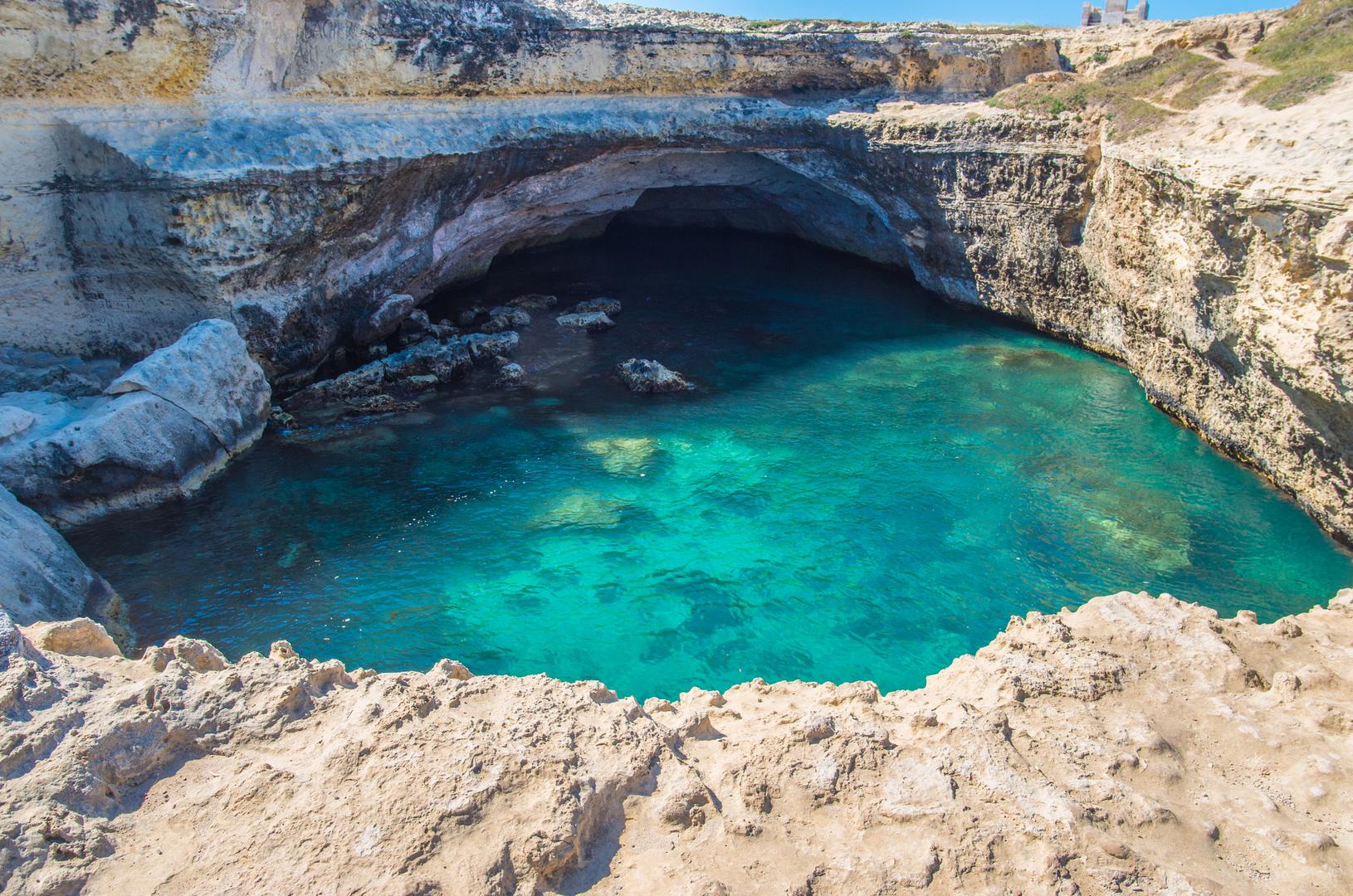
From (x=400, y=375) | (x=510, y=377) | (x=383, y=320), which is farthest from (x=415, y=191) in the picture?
(x=510, y=377)

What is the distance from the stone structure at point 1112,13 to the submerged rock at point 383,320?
2159 centimetres

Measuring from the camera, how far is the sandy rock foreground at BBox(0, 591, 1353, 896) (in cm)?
520

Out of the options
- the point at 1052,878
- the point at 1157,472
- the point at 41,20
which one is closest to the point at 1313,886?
the point at 1052,878

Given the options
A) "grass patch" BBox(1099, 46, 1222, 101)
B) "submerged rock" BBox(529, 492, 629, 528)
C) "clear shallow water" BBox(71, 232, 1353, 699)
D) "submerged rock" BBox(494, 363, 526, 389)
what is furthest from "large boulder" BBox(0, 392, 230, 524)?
"grass patch" BBox(1099, 46, 1222, 101)

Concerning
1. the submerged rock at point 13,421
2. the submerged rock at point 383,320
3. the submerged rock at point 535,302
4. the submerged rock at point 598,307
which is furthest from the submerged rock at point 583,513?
the submerged rock at point 535,302

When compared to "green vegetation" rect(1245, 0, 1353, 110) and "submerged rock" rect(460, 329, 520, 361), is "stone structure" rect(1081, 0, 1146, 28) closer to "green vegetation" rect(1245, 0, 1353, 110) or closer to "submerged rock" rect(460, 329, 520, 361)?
"green vegetation" rect(1245, 0, 1353, 110)

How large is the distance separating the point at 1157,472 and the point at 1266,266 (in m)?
4.25

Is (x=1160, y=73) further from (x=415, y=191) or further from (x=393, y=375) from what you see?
(x=393, y=375)

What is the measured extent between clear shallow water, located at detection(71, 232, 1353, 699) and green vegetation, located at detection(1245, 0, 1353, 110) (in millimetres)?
6060

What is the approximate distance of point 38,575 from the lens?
10312mm

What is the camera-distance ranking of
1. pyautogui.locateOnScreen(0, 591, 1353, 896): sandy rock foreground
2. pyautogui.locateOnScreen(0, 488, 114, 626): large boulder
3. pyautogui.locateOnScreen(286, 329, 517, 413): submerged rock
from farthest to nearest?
pyautogui.locateOnScreen(286, 329, 517, 413): submerged rock
pyautogui.locateOnScreen(0, 488, 114, 626): large boulder
pyautogui.locateOnScreen(0, 591, 1353, 896): sandy rock foreground

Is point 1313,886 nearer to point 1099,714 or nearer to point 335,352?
point 1099,714

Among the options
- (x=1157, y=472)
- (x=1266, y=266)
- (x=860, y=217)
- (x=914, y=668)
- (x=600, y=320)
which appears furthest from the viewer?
(x=860, y=217)

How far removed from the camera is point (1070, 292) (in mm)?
19609
